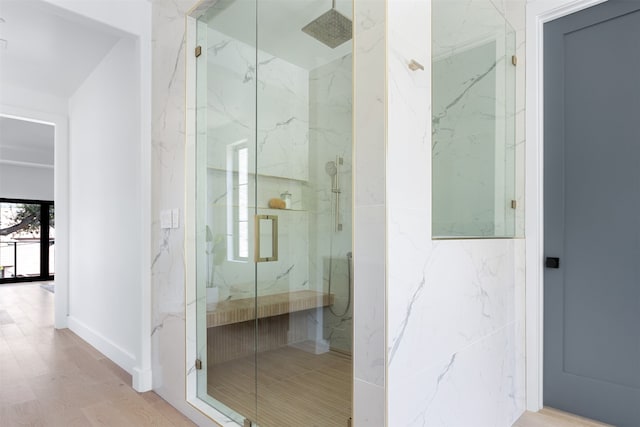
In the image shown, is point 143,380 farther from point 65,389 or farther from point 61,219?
point 61,219

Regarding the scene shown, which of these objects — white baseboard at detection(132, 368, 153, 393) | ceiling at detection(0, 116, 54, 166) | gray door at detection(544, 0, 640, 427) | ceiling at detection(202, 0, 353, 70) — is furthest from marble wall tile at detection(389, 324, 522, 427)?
ceiling at detection(0, 116, 54, 166)

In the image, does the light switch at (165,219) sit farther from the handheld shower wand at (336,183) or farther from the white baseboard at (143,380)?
the handheld shower wand at (336,183)

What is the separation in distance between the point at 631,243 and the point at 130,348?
11.1 feet

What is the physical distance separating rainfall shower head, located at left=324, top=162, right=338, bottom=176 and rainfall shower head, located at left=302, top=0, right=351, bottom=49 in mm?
492

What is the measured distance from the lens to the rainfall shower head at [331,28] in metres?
1.54

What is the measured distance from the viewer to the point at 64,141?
432 centimetres

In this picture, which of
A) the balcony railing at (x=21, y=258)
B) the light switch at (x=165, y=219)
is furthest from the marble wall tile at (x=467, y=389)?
the balcony railing at (x=21, y=258)

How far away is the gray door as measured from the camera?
205cm

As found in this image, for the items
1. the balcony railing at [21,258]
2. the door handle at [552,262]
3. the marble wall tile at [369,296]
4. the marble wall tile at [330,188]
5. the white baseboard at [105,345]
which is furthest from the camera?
the balcony railing at [21,258]

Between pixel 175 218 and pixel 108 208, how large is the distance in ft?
4.27

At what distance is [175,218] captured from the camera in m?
2.38

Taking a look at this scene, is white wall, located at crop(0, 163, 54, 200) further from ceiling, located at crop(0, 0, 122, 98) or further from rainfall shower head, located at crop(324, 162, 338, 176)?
rainfall shower head, located at crop(324, 162, 338, 176)

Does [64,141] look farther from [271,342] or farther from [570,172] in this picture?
[570,172]

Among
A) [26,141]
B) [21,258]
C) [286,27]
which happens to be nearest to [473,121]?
[286,27]
